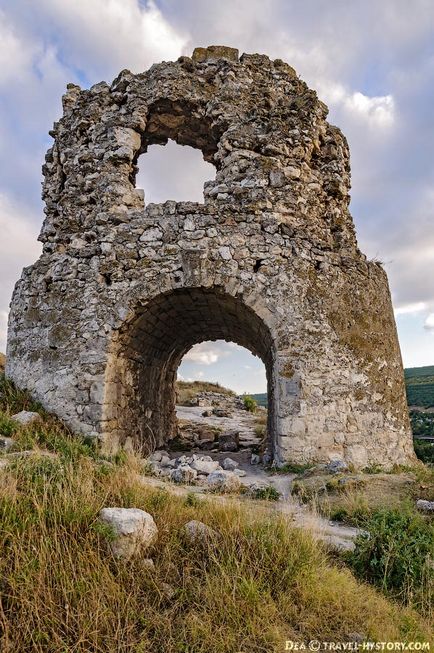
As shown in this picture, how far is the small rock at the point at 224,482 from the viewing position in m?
5.61

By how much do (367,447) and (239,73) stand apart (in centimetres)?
786

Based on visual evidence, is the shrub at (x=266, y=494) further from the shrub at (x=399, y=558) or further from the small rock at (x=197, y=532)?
the small rock at (x=197, y=532)

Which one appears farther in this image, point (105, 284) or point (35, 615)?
point (105, 284)

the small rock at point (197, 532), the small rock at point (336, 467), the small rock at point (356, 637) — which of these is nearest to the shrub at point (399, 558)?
the small rock at point (356, 637)

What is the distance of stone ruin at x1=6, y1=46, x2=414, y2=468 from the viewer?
7.30 metres

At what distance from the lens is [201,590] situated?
2766 millimetres

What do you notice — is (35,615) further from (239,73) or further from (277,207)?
(239,73)

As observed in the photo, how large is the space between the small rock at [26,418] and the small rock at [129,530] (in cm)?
395

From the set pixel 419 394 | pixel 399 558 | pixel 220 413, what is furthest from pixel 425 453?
pixel 419 394

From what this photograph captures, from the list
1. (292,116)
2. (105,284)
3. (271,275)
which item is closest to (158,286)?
(105,284)

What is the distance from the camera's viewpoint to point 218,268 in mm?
7531

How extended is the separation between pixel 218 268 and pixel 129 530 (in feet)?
17.0

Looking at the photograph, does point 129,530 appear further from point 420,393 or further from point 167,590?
point 420,393

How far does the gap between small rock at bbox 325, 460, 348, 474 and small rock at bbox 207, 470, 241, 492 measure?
1.55m
